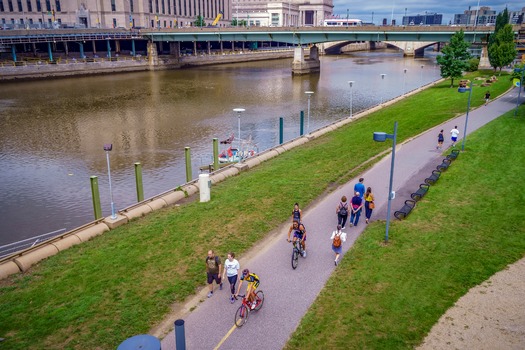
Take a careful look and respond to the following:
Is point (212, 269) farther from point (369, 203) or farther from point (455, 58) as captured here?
point (455, 58)

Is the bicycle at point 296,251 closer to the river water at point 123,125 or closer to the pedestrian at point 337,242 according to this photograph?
the pedestrian at point 337,242

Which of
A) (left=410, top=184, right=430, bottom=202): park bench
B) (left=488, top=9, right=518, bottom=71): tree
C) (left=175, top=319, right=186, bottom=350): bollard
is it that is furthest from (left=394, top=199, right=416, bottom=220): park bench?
(left=488, top=9, right=518, bottom=71): tree

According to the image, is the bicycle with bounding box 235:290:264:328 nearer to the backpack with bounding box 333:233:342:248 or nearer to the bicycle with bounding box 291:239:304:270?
the bicycle with bounding box 291:239:304:270

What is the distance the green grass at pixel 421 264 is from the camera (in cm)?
1136

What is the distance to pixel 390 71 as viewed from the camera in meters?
99.5

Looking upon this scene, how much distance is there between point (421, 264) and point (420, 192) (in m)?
6.21

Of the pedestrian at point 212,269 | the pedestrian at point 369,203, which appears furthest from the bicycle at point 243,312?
the pedestrian at point 369,203

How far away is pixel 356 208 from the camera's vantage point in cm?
1720

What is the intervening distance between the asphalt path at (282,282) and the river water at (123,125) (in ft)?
35.3

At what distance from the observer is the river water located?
979 inches

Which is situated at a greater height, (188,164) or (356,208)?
(356,208)

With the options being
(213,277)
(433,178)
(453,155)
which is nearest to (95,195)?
(213,277)

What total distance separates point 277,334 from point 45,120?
4329 cm

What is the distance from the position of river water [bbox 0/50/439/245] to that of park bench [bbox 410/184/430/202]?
45.7ft
